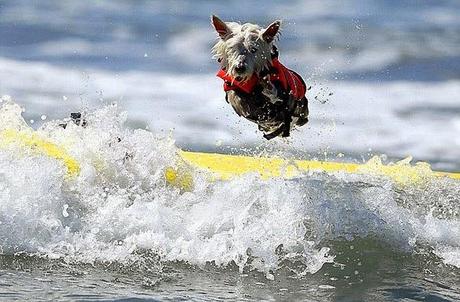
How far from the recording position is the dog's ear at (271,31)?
4.84 m

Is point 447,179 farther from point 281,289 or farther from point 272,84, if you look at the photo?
point 281,289

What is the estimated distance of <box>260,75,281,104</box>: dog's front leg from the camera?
5062mm

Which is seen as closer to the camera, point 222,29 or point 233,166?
point 222,29

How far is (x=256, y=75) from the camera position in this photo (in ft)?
16.4

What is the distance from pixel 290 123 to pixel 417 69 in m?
9.17

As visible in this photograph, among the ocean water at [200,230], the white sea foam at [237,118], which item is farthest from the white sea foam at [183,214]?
the white sea foam at [237,118]

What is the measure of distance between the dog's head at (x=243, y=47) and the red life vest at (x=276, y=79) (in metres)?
0.06

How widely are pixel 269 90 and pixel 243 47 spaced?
0.39 m

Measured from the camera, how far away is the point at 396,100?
1345cm

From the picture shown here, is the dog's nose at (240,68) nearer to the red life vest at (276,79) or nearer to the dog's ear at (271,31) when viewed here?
the red life vest at (276,79)

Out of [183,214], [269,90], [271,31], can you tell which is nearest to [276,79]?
[269,90]

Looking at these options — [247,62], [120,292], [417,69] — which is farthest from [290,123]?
[417,69]

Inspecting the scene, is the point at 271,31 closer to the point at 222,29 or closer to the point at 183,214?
the point at 222,29

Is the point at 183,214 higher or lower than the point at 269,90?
lower
